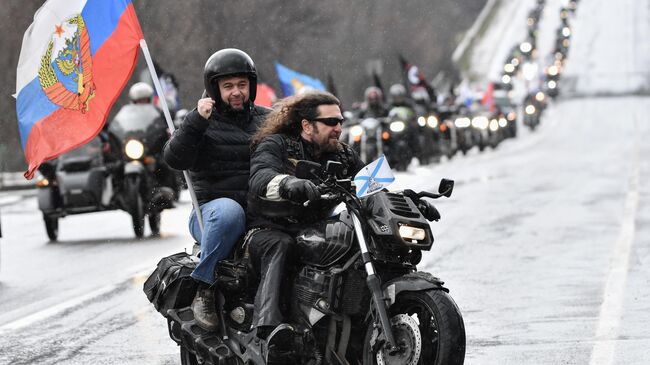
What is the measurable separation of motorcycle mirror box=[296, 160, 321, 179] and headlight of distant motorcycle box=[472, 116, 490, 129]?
125ft

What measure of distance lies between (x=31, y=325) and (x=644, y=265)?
17.0 feet

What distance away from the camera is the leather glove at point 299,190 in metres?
6.72

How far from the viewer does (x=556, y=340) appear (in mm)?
8984

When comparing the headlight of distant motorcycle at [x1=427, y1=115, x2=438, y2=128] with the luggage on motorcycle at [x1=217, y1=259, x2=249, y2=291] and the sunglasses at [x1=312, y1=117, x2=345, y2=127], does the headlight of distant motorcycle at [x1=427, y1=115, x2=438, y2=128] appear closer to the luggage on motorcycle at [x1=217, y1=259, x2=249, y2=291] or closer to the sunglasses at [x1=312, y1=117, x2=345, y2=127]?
the luggage on motorcycle at [x1=217, y1=259, x2=249, y2=291]

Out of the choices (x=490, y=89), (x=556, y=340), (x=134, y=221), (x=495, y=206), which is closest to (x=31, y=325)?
(x=556, y=340)

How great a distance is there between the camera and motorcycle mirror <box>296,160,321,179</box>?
669 centimetres

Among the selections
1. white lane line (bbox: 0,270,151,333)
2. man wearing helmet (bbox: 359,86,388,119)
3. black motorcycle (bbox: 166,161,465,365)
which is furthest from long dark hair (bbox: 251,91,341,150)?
man wearing helmet (bbox: 359,86,388,119)

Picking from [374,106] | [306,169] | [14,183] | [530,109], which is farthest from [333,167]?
[530,109]

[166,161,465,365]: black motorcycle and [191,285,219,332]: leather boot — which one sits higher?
[166,161,465,365]: black motorcycle

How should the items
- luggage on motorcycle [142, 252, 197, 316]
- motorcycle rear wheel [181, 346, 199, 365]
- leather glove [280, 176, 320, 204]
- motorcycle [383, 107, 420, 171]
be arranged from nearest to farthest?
leather glove [280, 176, 320, 204] < luggage on motorcycle [142, 252, 197, 316] < motorcycle rear wheel [181, 346, 199, 365] < motorcycle [383, 107, 420, 171]

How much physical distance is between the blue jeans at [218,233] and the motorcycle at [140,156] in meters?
10.0

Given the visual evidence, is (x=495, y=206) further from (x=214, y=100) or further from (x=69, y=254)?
(x=214, y=100)

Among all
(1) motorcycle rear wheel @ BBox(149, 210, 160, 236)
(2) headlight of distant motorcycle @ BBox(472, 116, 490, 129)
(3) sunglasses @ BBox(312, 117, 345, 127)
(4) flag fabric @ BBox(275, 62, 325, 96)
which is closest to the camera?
(3) sunglasses @ BBox(312, 117, 345, 127)

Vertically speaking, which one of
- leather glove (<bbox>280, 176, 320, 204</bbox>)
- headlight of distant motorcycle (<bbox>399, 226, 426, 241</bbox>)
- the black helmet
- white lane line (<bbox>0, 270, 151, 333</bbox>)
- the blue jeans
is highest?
the black helmet
